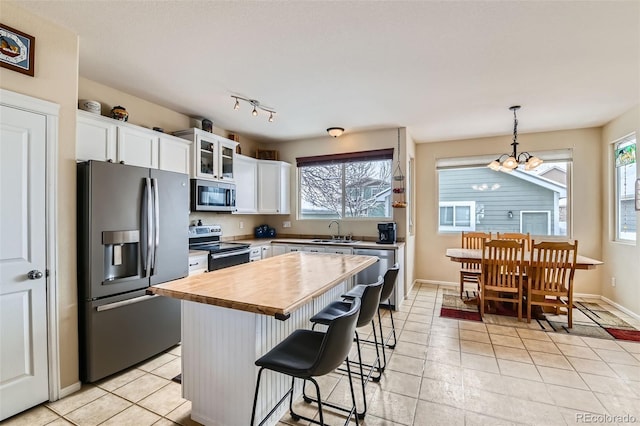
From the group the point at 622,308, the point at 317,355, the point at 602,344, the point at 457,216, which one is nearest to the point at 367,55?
the point at 317,355

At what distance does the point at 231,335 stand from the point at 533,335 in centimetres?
331

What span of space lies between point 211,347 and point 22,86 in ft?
6.91

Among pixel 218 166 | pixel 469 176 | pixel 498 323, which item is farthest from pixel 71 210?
pixel 469 176

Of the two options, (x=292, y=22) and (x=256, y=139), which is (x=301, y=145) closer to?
(x=256, y=139)

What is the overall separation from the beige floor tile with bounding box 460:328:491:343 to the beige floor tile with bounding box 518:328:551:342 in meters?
0.39

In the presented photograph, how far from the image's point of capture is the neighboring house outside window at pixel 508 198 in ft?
15.5

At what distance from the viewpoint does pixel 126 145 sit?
2.91m

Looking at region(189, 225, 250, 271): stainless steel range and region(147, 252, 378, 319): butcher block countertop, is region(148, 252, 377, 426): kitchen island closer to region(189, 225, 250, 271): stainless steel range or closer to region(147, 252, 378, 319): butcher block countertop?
region(147, 252, 378, 319): butcher block countertop

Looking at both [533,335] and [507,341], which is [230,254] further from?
[533,335]

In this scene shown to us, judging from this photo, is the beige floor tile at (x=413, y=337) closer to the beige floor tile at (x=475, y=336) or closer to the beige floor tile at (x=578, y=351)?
the beige floor tile at (x=475, y=336)

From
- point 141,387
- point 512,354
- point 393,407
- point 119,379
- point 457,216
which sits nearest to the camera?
point 393,407

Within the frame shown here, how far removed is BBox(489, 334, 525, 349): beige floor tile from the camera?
9.75 feet

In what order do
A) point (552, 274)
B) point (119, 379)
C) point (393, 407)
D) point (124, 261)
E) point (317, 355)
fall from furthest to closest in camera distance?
point (552, 274), point (124, 261), point (119, 379), point (393, 407), point (317, 355)

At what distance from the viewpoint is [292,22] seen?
2008mm
